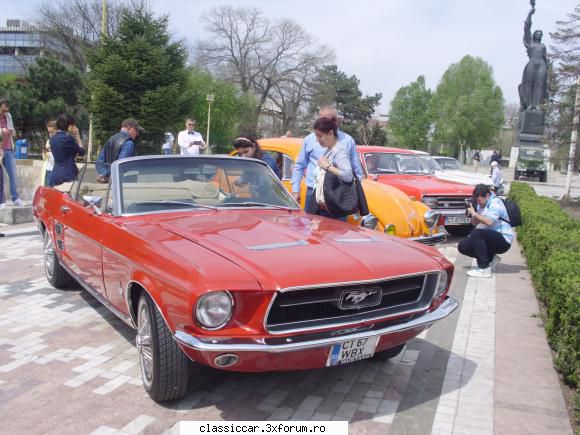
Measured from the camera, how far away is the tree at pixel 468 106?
5867 cm

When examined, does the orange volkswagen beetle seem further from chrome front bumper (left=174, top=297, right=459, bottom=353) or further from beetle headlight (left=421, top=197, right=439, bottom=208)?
chrome front bumper (left=174, top=297, right=459, bottom=353)

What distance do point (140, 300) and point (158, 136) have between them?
25157 millimetres


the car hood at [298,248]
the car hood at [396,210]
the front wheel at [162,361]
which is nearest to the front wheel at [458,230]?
the car hood at [396,210]

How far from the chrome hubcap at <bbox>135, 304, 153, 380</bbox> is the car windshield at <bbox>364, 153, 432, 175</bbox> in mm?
7088

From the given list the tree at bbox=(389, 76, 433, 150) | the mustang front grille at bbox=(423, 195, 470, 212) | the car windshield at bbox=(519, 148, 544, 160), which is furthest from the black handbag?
the tree at bbox=(389, 76, 433, 150)

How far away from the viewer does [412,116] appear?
6556cm

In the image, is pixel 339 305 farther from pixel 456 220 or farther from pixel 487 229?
pixel 456 220

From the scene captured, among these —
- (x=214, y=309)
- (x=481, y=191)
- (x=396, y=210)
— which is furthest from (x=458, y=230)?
(x=214, y=309)

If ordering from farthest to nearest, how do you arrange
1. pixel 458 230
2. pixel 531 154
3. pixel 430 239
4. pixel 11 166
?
1. pixel 531 154
2. pixel 458 230
3. pixel 11 166
4. pixel 430 239

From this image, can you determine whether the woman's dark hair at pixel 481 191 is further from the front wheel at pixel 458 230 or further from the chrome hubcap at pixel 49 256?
the chrome hubcap at pixel 49 256

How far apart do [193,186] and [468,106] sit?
190 feet

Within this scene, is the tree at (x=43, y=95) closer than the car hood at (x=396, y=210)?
No

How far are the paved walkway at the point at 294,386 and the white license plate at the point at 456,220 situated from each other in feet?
14.5

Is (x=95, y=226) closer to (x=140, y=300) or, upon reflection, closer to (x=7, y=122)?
(x=140, y=300)
